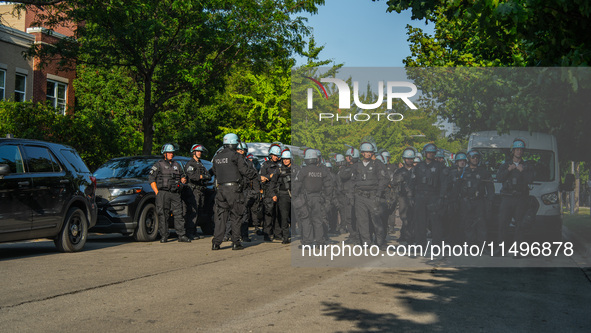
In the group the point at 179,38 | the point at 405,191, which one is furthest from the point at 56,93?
the point at 405,191

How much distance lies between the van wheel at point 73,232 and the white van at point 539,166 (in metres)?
7.87

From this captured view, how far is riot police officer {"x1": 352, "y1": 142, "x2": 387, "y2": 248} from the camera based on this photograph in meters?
12.8

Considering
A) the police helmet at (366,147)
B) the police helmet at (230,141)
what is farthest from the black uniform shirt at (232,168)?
the police helmet at (366,147)

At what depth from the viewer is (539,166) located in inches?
509

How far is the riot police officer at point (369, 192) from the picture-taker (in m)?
12.8

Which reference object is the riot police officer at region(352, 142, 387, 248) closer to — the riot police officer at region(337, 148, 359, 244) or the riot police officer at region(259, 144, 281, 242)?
the riot police officer at region(337, 148, 359, 244)

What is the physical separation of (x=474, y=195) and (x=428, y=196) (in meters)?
0.97

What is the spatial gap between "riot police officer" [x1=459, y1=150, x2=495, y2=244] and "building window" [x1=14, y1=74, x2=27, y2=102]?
75.1ft

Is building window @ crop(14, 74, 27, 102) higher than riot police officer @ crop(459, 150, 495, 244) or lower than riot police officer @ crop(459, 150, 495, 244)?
higher

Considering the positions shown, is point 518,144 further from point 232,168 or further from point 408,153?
point 232,168

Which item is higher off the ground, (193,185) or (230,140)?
(230,140)

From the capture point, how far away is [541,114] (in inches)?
497

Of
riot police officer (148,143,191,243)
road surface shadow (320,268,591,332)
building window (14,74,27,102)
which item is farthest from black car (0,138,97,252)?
building window (14,74,27,102)

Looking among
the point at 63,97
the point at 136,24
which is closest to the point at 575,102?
the point at 136,24
